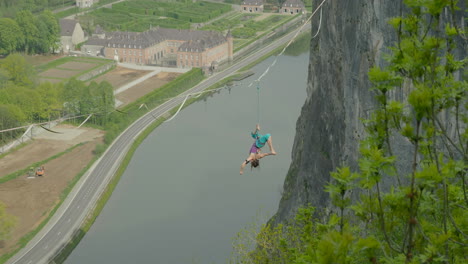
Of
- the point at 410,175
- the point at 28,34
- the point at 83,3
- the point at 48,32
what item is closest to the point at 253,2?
the point at 83,3

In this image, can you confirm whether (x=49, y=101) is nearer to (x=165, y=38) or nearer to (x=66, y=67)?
(x=66, y=67)

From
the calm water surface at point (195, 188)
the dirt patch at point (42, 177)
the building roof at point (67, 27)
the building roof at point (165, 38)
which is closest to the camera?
the calm water surface at point (195, 188)

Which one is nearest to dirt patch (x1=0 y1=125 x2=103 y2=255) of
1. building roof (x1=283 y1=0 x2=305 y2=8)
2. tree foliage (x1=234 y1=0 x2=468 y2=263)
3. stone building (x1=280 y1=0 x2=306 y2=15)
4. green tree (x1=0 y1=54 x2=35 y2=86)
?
green tree (x1=0 y1=54 x2=35 y2=86)

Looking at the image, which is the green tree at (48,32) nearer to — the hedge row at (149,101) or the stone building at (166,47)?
the stone building at (166,47)

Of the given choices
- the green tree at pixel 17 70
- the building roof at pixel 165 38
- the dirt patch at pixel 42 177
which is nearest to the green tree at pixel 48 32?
the building roof at pixel 165 38

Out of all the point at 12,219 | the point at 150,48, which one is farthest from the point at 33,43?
the point at 12,219

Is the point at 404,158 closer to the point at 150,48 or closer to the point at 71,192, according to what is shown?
the point at 71,192
